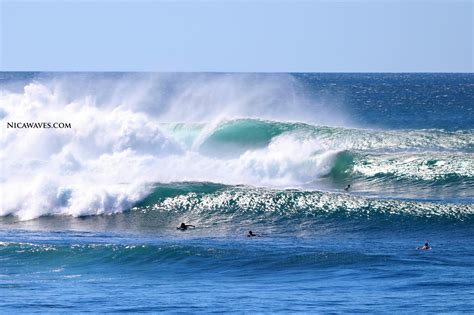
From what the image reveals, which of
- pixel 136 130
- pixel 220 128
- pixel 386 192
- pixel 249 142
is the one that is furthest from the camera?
pixel 220 128

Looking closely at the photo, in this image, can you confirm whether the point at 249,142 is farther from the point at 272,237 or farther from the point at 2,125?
the point at 272,237

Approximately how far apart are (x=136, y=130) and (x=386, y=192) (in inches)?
471

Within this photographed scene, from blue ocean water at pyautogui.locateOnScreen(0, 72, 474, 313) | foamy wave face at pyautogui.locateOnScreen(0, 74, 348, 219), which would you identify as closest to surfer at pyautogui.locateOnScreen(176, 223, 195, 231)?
blue ocean water at pyautogui.locateOnScreen(0, 72, 474, 313)

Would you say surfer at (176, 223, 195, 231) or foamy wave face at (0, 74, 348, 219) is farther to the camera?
foamy wave face at (0, 74, 348, 219)

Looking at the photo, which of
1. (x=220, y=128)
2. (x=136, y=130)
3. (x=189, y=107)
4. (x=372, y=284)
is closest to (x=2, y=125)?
(x=136, y=130)

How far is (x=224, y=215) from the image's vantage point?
107 ft

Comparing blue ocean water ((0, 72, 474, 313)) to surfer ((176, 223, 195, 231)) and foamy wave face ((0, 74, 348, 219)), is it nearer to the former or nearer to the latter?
foamy wave face ((0, 74, 348, 219))

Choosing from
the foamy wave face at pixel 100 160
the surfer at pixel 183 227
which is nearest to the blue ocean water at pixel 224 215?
the foamy wave face at pixel 100 160

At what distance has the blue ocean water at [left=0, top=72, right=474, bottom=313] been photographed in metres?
22.1

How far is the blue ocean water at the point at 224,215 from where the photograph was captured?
869 inches

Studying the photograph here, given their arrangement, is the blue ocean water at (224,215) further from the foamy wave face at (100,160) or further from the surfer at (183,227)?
the surfer at (183,227)

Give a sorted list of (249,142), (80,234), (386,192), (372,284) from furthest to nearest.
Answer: (249,142) < (386,192) < (80,234) < (372,284)

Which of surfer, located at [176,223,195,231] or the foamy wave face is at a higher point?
the foamy wave face

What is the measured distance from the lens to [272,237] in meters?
29.3
